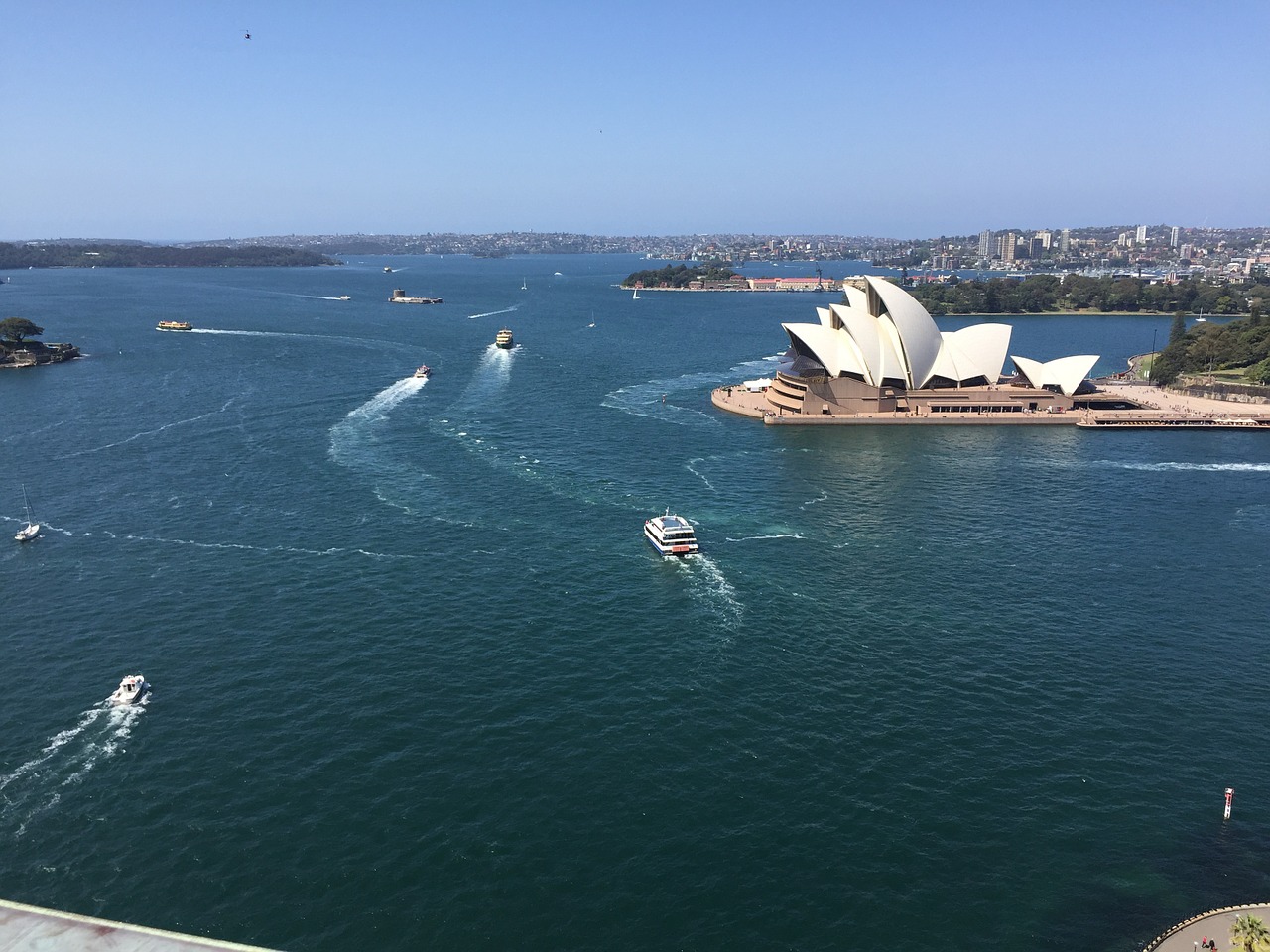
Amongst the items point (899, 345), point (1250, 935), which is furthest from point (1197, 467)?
point (1250, 935)

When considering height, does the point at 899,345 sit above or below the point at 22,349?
above

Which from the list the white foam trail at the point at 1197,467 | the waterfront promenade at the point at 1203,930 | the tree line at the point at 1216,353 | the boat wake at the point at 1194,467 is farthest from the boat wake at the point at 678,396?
the waterfront promenade at the point at 1203,930

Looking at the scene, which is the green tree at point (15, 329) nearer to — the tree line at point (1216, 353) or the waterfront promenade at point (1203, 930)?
the waterfront promenade at point (1203, 930)

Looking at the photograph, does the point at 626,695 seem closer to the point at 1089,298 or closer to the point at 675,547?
the point at 675,547

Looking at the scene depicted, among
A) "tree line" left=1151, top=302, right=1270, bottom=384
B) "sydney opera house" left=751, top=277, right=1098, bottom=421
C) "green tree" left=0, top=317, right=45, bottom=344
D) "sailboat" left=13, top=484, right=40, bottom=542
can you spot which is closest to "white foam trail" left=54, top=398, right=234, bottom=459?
"sailboat" left=13, top=484, right=40, bottom=542

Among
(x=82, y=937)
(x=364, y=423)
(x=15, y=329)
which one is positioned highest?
(x=15, y=329)

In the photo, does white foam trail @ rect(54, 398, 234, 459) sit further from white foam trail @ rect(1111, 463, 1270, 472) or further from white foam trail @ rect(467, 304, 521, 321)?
white foam trail @ rect(467, 304, 521, 321)

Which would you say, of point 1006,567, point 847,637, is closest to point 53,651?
point 847,637
